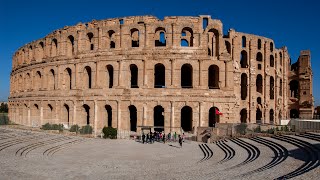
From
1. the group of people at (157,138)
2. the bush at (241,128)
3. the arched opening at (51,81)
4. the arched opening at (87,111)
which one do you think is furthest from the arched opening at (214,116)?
the arched opening at (51,81)

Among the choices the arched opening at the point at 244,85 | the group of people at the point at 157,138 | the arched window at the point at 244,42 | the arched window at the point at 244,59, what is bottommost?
the group of people at the point at 157,138

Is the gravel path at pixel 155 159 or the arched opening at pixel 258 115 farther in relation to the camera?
the arched opening at pixel 258 115

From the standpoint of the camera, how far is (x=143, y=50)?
3381cm

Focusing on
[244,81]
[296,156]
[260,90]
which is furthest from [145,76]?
[296,156]

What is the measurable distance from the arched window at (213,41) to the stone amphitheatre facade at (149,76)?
0.41 ft

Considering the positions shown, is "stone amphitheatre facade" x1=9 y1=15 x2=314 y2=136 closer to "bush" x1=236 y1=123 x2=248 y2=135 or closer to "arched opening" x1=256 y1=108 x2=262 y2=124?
"arched opening" x1=256 y1=108 x2=262 y2=124

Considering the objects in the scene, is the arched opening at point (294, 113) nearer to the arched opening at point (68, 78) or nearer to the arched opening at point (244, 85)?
the arched opening at point (244, 85)

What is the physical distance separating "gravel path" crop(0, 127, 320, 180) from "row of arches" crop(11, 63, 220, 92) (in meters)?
10.4

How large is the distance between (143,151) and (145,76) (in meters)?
12.3

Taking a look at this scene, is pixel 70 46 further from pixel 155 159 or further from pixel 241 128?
pixel 155 159

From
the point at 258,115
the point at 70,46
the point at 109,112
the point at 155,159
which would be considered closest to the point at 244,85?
the point at 258,115

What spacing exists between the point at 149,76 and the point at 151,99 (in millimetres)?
2646

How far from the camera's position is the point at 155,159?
19.7 meters

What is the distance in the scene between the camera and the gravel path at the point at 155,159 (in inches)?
501
